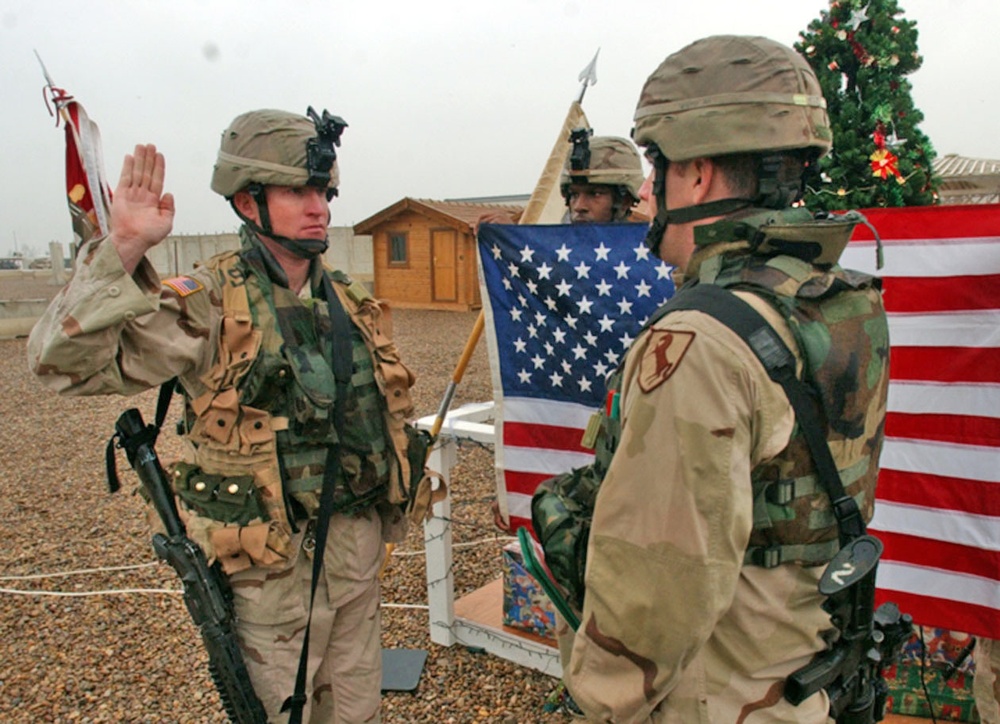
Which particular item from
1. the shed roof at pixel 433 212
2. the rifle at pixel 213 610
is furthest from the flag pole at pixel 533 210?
the shed roof at pixel 433 212

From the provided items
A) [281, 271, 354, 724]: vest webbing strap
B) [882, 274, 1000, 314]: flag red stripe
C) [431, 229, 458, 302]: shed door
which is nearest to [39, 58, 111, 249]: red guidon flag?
[281, 271, 354, 724]: vest webbing strap

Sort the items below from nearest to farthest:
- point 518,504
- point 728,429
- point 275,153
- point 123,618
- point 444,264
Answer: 1. point 728,429
2. point 275,153
3. point 518,504
4. point 123,618
5. point 444,264

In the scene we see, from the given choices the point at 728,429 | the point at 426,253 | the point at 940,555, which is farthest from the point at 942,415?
the point at 426,253

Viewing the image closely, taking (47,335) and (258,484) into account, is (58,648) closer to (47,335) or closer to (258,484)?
(258,484)

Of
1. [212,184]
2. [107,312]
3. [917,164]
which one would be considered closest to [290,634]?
[107,312]

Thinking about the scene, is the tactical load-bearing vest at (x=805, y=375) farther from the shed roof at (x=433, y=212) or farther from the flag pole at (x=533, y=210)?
the shed roof at (x=433, y=212)

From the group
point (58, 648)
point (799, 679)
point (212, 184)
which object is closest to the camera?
point (799, 679)

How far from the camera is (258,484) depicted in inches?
94.1

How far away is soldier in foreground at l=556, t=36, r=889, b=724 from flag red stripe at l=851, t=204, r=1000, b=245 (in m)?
1.53

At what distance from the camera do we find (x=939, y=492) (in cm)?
296

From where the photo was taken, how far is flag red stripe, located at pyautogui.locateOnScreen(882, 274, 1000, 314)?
282 centimetres

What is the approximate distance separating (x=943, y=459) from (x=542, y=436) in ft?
5.95

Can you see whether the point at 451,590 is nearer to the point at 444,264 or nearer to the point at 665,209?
the point at 665,209

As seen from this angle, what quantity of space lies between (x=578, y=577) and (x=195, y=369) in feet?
4.89
